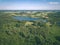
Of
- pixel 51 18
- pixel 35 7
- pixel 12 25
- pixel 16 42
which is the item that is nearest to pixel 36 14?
pixel 35 7

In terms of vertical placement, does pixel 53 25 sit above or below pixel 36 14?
below

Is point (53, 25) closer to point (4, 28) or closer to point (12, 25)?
point (12, 25)

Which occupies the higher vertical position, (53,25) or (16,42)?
(53,25)

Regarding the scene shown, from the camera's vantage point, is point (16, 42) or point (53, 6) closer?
point (16, 42)

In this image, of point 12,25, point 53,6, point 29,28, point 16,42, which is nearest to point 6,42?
point 16,42

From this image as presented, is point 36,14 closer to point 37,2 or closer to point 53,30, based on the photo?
point 37,2

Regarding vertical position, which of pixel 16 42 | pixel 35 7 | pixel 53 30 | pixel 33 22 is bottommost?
pixel 16 42
